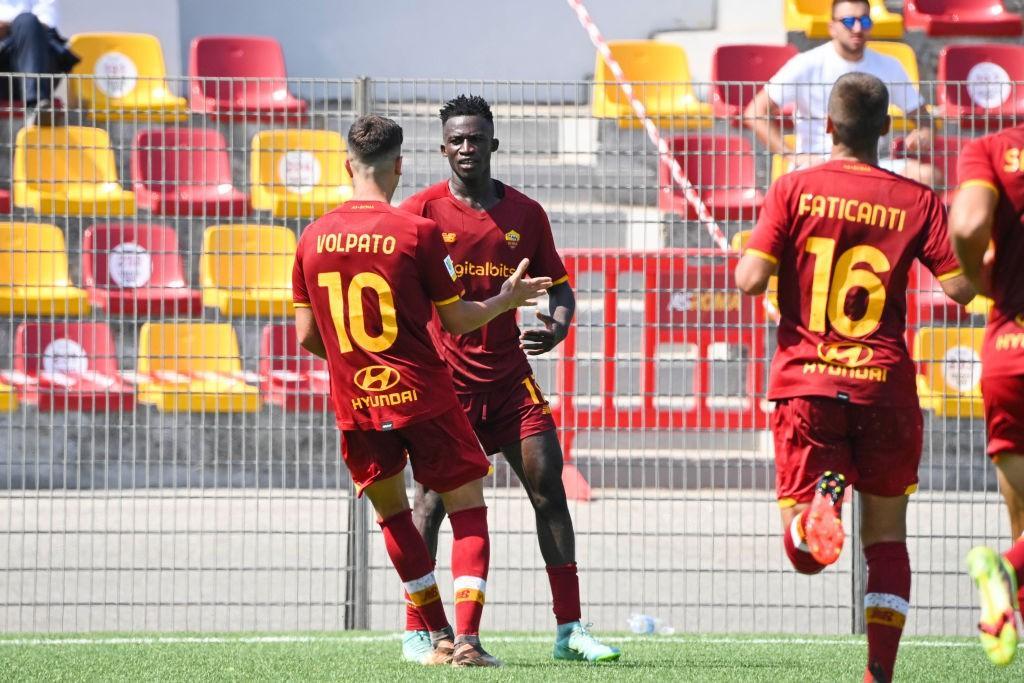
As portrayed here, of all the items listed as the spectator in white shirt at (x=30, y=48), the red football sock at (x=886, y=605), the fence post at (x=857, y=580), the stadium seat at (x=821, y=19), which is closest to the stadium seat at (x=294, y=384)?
the fence post at (x=857, y=580)

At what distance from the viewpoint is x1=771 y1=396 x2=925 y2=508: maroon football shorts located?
4.77 metres

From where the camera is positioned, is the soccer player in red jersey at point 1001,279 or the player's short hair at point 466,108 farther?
the player's short hair at point 466,108

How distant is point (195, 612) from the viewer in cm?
827

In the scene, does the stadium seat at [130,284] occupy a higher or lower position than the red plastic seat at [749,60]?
lower

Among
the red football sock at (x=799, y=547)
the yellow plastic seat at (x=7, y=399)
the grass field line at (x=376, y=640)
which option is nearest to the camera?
the red football sock at (x=799, y=547)

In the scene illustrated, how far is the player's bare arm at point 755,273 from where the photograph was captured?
4.70 meters

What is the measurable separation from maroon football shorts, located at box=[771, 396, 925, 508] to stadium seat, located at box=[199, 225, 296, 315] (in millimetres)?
3149

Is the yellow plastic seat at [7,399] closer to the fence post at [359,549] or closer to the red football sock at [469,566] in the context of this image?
the fence post at [359,549]

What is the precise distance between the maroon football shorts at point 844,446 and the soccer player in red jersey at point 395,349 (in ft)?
3.71

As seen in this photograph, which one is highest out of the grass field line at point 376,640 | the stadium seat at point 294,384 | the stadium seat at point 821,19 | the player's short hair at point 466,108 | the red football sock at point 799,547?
the stadium seat at point 821,19

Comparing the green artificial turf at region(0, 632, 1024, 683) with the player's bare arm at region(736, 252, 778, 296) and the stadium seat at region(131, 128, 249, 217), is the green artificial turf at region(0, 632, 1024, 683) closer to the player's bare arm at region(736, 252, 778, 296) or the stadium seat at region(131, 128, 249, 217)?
the player's bare arm at region(736, 252, 778, 296)

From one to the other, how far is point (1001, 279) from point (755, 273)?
0.75 metres

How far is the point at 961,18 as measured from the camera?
14.0 meters

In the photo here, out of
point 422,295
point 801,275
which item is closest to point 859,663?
point 801,275
